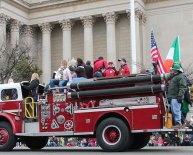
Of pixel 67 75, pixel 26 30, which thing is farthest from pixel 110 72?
pixel 26 30

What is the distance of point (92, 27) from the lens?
53.9 m

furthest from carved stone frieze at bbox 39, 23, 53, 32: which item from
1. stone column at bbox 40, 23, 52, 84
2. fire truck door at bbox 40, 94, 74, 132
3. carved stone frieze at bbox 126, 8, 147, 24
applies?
fire truck door at bbox 40, 94, 74, 132

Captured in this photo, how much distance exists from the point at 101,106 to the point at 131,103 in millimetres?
1137

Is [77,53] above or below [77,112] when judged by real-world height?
above

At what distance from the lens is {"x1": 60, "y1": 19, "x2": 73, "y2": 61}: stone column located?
54031 millimetres

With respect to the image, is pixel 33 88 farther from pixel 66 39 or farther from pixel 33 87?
pixel 66 39

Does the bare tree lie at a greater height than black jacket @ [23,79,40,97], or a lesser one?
greater

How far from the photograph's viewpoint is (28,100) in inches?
617

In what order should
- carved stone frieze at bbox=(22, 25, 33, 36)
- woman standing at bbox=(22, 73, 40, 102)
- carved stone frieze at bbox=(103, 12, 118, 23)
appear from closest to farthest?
1. woman standing at bbox=(22, 73, 40, 102)
2. carved stone frieze at bbox=(103, 12, 118, 23)
3. carved stone frieze at bbox=(22, 25, 33, 36)

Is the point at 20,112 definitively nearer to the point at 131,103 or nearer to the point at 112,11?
the point at 131,103

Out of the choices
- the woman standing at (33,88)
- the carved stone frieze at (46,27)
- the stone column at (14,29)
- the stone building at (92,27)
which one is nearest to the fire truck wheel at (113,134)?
the woman standing at (33,88)

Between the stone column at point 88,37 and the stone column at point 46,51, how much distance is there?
19.0ft

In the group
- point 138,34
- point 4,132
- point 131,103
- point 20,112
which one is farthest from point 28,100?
point 138,34

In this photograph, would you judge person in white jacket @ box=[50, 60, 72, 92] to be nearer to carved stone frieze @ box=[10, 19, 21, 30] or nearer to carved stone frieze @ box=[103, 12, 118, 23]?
carved stone frieze @ box=[103, 12, 118, 23]
